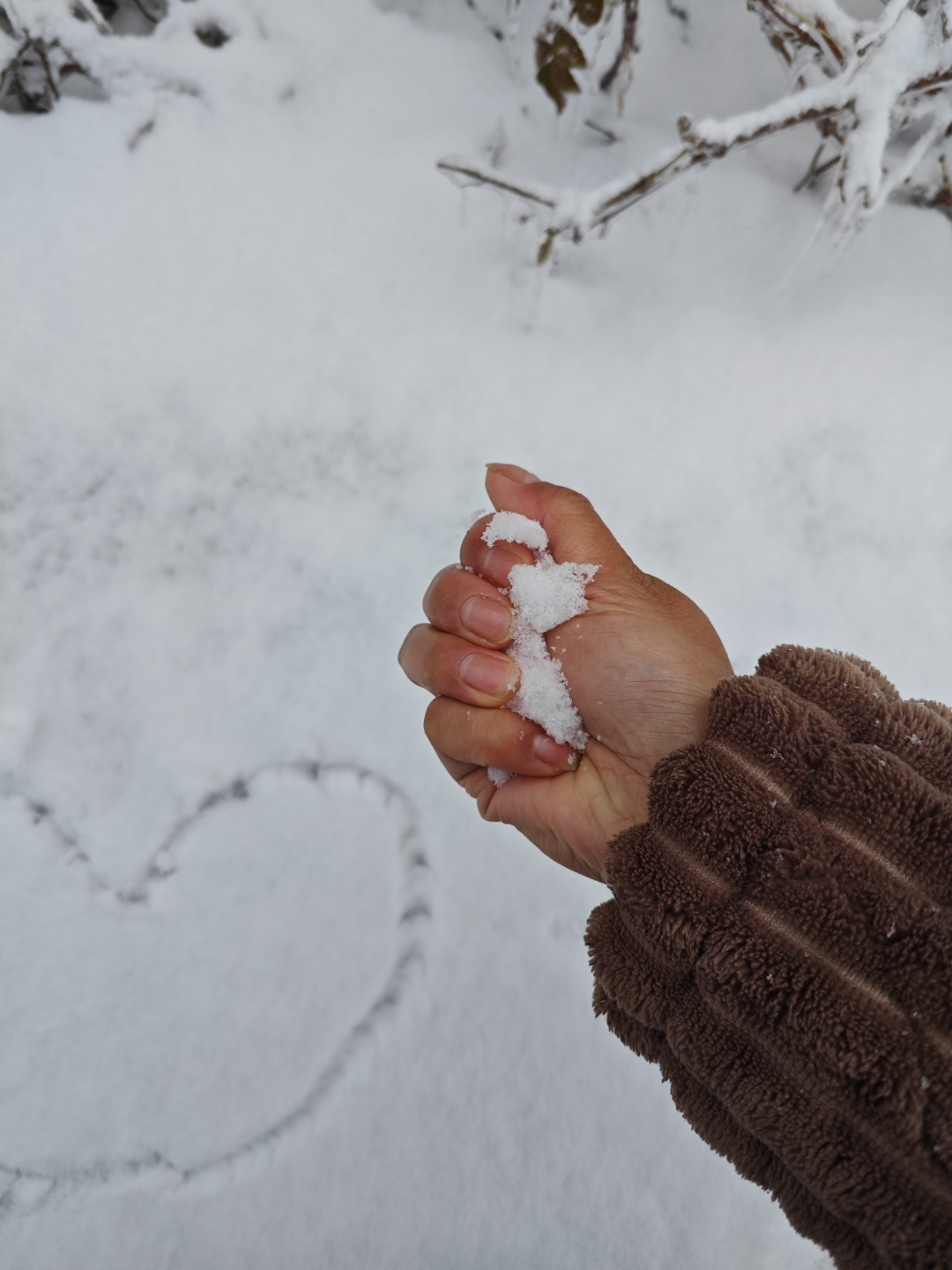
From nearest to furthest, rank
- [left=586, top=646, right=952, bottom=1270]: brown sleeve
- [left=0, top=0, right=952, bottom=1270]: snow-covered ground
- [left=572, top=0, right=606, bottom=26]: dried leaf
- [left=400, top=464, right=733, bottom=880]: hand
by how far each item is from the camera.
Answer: [left=586, top=646, right=952, bottom=1270]: brown sleeve
[left=400, top=464, right=733, bottom=880]: hand
[left=0, top=0, right=952, bottom=1270]: snow-covered ground
[left=572, top=0, right=606, bottom=26]: dried leaf

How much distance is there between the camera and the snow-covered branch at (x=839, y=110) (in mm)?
1102

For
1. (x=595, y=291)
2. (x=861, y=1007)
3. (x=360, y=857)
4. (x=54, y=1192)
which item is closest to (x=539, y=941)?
(x=360, y=857)

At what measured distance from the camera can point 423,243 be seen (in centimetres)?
143

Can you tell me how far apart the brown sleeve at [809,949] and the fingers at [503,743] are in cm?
21

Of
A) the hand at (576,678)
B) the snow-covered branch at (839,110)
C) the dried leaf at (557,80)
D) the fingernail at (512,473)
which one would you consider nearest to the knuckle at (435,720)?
the hand at (576,678)

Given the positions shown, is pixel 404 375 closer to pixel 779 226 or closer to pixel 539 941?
pixel 779 226

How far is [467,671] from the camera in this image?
88 centimetres

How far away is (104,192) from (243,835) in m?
1.25

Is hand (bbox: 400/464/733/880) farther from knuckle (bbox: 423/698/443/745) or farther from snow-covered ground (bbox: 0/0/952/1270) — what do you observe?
snow-covered ground (bbox: 0/0/952/1270)

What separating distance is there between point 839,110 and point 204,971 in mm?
1661

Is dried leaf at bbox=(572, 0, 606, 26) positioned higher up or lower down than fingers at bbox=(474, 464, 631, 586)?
higher up

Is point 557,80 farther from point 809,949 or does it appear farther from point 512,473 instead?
point 809,949

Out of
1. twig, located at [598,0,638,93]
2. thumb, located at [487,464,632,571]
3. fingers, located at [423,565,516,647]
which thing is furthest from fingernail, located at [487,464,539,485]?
twig, located at [598,0,638,93]

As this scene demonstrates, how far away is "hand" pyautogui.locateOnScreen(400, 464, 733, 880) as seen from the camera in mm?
834
